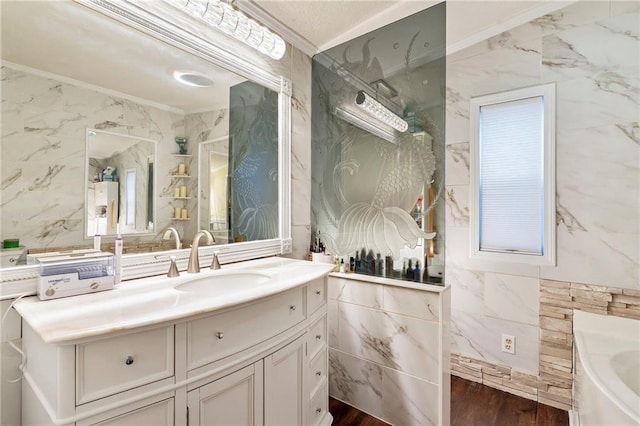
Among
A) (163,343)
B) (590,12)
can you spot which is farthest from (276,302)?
(590,12)

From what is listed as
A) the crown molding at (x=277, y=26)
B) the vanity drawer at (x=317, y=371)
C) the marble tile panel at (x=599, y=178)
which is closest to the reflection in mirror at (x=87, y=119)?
the crown molding at (x=277, y=26)

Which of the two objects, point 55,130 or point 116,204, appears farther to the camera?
point 116,204

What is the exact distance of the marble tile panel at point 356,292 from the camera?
1780mm

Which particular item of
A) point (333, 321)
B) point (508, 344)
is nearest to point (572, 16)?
point (508, 344)

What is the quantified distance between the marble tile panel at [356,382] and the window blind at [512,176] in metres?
1.23

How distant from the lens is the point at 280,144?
1973 millimetres

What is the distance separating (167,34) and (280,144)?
2.77 feet

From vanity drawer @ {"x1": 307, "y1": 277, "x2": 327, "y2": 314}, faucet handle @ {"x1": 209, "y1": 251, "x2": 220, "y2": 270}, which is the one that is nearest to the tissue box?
faucet handle @ {"x1": 209, "y1": 251, "x2": 220, "y2": 270}

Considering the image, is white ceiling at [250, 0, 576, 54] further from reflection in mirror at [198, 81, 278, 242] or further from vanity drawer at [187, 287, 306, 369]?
vanity drawer at [187, 287, 306, 369]

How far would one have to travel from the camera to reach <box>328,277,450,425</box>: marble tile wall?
1.57m

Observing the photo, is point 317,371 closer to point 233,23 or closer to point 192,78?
point 192,78

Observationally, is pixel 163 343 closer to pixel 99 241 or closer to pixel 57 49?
pixel 99 241

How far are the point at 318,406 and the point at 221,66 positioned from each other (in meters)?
1.91

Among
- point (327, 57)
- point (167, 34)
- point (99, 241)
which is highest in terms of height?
point (327, 57)
